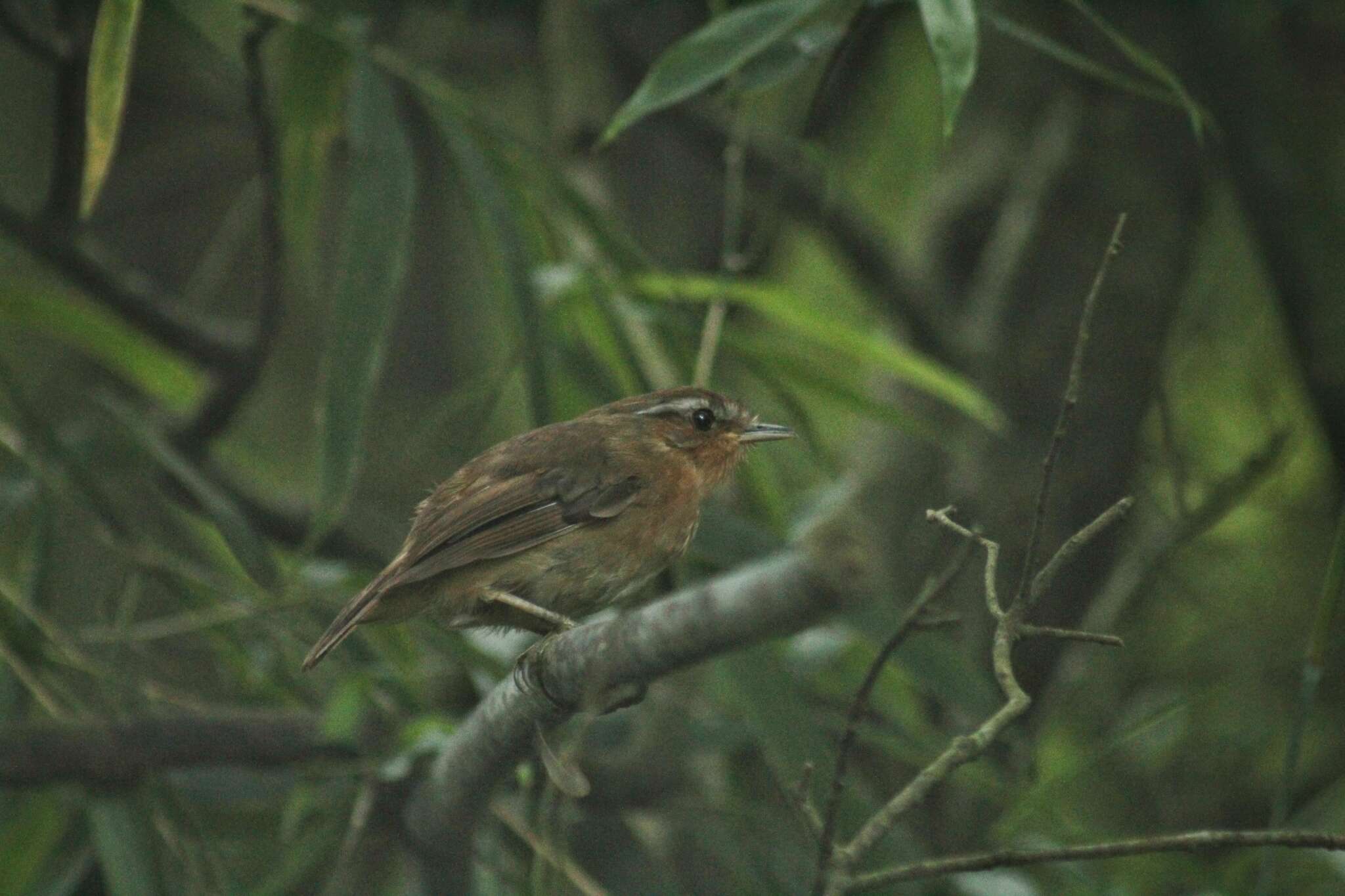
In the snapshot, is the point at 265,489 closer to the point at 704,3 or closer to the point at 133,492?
the point at 133,492

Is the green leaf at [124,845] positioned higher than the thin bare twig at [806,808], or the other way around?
the thin bare twig at [806,808]

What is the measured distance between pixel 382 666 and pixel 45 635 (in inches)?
27.7

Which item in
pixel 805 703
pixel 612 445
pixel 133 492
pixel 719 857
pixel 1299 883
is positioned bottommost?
pixel 1299 883

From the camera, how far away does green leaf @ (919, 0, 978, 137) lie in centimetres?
246

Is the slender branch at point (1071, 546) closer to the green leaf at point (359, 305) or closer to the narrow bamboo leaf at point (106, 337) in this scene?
the green leaf at point (359, 305)

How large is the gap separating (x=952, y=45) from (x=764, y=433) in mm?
672

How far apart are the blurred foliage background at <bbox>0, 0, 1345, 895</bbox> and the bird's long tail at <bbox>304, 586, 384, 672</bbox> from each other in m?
0.39

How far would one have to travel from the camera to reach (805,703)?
10.8 feet

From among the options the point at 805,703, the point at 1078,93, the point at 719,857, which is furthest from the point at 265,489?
→ the point at 1078,93

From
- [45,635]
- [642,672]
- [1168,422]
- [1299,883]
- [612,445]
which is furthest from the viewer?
[1299,883]

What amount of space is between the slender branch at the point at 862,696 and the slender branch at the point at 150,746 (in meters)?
1.71

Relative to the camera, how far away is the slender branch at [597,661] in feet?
4.25

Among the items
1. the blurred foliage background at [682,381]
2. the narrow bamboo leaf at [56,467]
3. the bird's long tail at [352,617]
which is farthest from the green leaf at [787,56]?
the narrow bamboo leaf at [56,467]

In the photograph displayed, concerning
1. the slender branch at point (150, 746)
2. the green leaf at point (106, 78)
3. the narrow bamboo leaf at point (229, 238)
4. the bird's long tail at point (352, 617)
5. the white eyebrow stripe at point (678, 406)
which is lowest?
the slender branch at point (150, 746)
